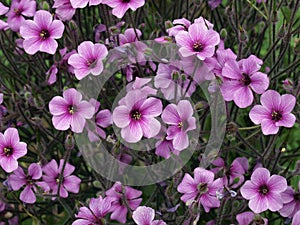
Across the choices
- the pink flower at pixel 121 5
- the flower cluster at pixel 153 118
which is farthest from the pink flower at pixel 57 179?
the pink flower at pixel 121 5

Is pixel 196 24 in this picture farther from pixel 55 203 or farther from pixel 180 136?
pixel 55 203

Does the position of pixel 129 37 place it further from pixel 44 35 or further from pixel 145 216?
pixel 145 216

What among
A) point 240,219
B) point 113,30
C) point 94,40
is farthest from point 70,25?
point 240,219

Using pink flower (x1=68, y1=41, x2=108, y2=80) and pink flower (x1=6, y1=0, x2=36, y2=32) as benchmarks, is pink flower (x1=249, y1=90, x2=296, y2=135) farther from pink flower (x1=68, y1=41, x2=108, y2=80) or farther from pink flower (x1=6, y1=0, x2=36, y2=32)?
pink flower (x1=6, y1=0, x2=36, y2=32)

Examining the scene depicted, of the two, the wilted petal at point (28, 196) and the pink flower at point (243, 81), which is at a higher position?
the pink flower at point (243, 81)

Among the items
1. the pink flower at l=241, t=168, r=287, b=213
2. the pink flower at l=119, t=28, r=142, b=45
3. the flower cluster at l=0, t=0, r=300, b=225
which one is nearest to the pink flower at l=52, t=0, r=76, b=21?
the flower cluster at l=0, t=0, r=300, b=225

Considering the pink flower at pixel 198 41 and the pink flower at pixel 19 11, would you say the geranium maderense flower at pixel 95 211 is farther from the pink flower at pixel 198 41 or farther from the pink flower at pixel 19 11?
the pink flower at pixel 19 11

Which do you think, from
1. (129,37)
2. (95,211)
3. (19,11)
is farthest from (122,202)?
(19,11)
